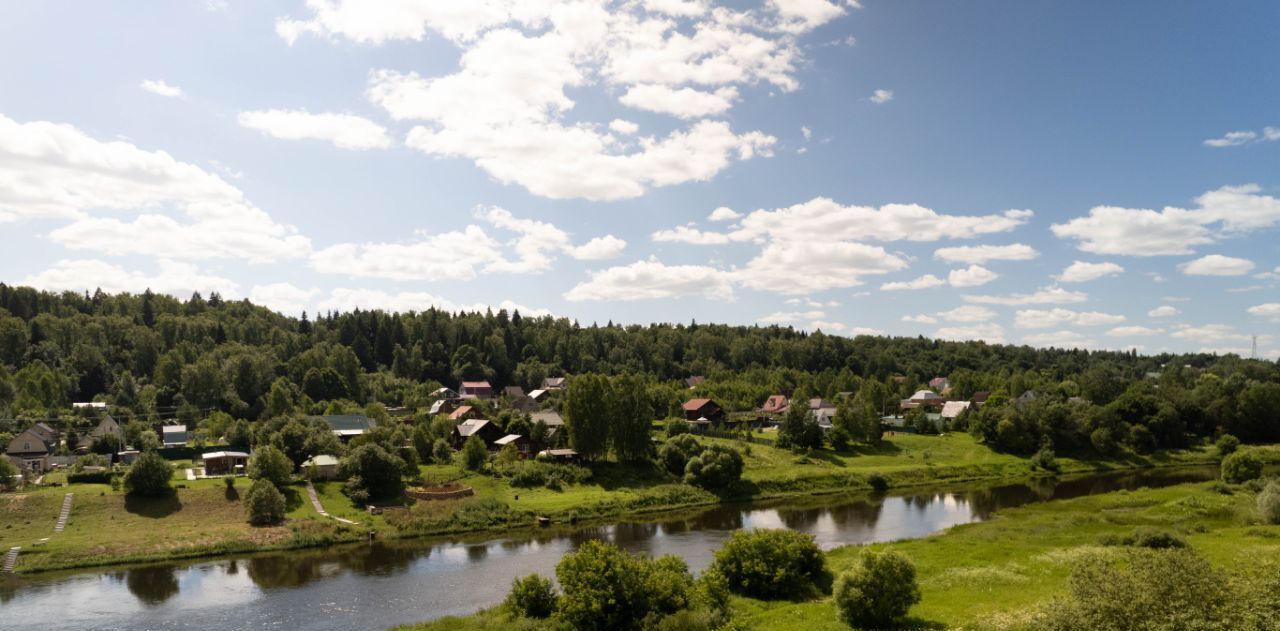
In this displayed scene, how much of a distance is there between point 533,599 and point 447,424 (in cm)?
5539

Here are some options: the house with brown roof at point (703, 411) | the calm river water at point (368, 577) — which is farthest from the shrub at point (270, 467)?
the house with brown roof at point (703, 411)

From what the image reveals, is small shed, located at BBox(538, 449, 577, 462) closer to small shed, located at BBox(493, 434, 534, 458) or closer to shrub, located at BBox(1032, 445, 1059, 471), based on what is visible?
small shed, located at BBox(493, 434, 534, 458)

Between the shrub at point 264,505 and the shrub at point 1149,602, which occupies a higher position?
the shrub at point 1149,602

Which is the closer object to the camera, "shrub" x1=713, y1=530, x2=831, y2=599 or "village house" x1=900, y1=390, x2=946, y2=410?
"shrub" x1=713, y1=530, x2=831, y2=599

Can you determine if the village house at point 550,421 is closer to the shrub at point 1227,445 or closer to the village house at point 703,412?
the village house at point 703,412

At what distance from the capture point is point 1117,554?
1623 inches

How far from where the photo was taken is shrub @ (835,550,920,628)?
104 feet

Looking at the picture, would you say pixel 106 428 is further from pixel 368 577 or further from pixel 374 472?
pixel 368 577

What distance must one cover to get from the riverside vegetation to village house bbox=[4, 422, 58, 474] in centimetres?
252

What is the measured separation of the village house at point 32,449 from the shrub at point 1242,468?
11173 cm

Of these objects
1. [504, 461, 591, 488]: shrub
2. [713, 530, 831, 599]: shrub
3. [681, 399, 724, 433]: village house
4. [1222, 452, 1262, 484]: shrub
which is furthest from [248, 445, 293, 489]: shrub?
[1222, 452, 1262, 484]: shrub

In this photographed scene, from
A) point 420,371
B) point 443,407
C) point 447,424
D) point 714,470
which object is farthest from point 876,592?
point 420,371

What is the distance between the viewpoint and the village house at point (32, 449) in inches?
2881

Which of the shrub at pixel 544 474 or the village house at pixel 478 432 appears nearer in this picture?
the shrub at pixel 544 474
